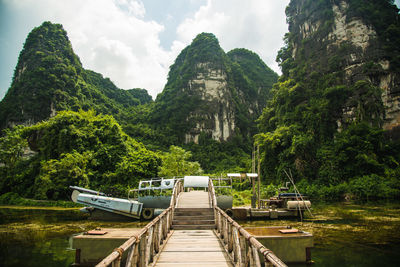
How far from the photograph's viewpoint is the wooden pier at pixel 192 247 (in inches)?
142

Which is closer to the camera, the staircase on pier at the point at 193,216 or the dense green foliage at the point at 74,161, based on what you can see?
the staircase on pier at the point at 193,216

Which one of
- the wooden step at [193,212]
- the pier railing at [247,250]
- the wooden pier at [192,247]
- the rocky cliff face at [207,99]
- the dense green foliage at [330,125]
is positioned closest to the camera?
the pier railing at [247,250]

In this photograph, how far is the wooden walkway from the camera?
A: 497cm

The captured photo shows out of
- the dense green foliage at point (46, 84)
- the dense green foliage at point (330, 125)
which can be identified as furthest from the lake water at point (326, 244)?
the dense green foliage at point (46, 84)

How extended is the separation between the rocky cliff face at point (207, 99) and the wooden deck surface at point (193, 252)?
65573mm

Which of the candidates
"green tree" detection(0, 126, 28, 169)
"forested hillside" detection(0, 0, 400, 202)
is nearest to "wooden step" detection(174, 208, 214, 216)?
"forested hillside" detection(0, 0, 400, 202)

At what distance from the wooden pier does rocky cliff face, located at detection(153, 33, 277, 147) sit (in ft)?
212

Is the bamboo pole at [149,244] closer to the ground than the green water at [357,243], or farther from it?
farther from it

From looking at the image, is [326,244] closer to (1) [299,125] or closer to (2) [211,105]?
(1) [299,125]

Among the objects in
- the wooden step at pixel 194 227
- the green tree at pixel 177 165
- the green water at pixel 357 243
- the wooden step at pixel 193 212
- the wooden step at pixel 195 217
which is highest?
the green tree at pixel 177 165

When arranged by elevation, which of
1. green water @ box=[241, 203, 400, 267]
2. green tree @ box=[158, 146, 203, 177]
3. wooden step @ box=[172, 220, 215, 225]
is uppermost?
green tree @ box=[158, 146, 203, 177]

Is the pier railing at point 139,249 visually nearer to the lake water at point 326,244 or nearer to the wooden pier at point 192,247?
the wooden pier at point 192,247

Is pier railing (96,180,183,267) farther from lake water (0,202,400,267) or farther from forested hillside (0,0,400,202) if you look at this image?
forested hillside (0,0,400,202)

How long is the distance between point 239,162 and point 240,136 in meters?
16.8
